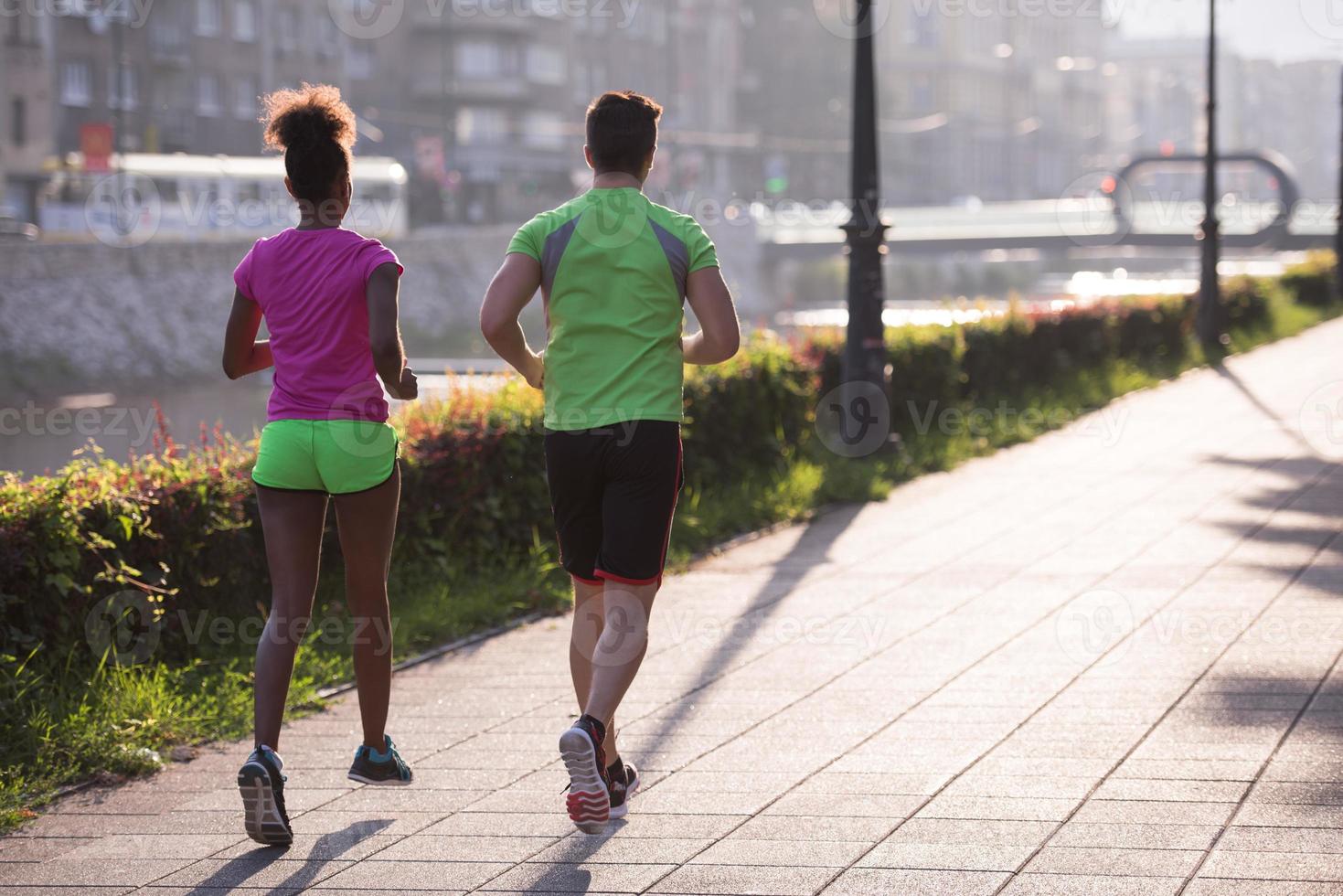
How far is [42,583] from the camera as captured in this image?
5.53 meters

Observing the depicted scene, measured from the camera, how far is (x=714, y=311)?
162 inches

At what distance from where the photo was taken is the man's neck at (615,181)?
4.12 m

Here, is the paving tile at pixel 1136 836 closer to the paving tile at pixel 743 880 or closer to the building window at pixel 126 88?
the paving tile at pixel 743 880

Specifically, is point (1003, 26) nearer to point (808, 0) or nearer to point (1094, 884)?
point (808, 0)

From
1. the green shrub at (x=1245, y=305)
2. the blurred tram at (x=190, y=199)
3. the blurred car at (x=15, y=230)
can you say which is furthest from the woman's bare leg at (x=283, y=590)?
the blurred tram at (x=190, y=199)

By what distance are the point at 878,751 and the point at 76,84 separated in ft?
178

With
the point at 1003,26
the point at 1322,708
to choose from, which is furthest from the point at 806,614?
the point at 1003,26

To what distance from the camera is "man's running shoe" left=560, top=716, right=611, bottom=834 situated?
3922 mm

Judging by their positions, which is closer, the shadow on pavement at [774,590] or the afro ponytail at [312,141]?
the afro ponytail at [312,141]

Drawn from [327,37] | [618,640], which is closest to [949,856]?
[618,640]

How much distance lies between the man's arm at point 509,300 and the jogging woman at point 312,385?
232mm

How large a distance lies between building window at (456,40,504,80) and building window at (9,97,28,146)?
2424 centimetres

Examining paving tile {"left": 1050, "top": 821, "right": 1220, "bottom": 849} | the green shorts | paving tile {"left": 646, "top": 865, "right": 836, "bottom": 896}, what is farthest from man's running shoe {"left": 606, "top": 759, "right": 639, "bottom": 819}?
paving tile {"left": 1050, "top": 821, "right": 1220, "bottom": 849}

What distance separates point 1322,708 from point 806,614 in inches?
90.8
